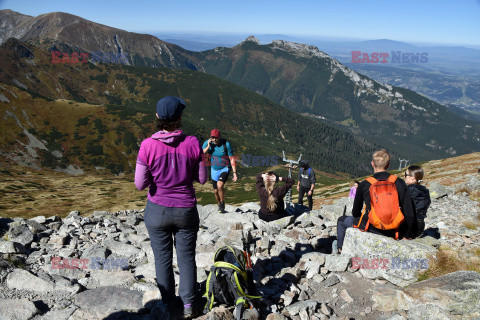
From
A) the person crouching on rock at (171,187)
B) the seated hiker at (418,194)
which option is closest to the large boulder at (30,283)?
the person crouching on rock at (171,187)

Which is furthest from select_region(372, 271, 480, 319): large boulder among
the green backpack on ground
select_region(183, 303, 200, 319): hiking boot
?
select_region(183, 303, 200, 319): hiking boot

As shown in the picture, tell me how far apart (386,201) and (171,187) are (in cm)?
491

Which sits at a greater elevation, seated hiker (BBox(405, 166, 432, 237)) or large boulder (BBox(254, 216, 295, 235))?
seated hiker (BBox(405, 166, 432, 237))

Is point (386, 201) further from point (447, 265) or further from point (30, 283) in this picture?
point (30, 283)

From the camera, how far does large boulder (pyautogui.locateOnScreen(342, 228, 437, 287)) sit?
252 inches

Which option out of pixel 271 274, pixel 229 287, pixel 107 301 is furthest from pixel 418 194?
pixel 107 301

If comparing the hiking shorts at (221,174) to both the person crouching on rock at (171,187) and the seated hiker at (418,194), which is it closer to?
the person crouching on rock at (171,187)

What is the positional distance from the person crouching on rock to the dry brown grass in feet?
17.6

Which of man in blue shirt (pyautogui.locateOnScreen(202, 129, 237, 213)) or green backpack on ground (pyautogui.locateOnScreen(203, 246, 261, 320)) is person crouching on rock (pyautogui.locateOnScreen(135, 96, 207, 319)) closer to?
green backpack on ground (pyautogui.locateOnScreen(203, 246, 261, 320))

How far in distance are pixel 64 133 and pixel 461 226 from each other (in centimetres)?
20806

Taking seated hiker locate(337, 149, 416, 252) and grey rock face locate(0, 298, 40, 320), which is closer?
grey rock face locate(0, 298, 40, 320)

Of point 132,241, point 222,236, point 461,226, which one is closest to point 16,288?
point 132,241

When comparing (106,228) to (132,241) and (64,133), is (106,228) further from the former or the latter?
(64,133)

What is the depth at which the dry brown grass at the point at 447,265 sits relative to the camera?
6.16 metres
